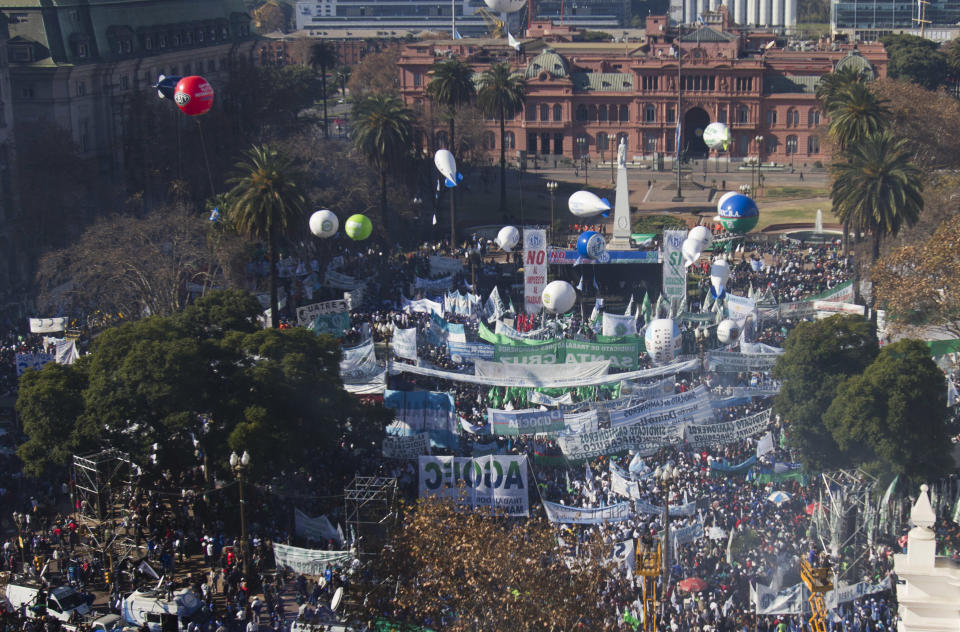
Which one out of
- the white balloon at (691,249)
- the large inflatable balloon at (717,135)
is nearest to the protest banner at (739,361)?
the white balloon at (691,249)

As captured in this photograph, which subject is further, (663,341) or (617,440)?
(663,341)

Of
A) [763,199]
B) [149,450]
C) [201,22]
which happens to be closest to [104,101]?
[201,22]

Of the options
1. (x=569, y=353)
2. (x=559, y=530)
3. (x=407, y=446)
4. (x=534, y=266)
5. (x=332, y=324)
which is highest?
(x=534, y=266)

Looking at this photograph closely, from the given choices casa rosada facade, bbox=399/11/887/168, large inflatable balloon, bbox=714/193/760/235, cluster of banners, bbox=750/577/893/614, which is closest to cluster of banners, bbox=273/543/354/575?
cluster of banners, bbox=750/577/893/614

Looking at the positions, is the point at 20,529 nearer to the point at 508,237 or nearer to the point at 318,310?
the point at 318,310

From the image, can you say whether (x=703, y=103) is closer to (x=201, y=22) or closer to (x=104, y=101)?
(x=201, y=22)

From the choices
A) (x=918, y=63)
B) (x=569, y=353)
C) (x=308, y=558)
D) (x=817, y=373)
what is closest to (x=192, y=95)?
(x=569, y=353)

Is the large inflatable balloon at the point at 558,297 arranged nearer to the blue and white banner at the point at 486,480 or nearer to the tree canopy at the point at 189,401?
the tree canopy at the point at 189,401
